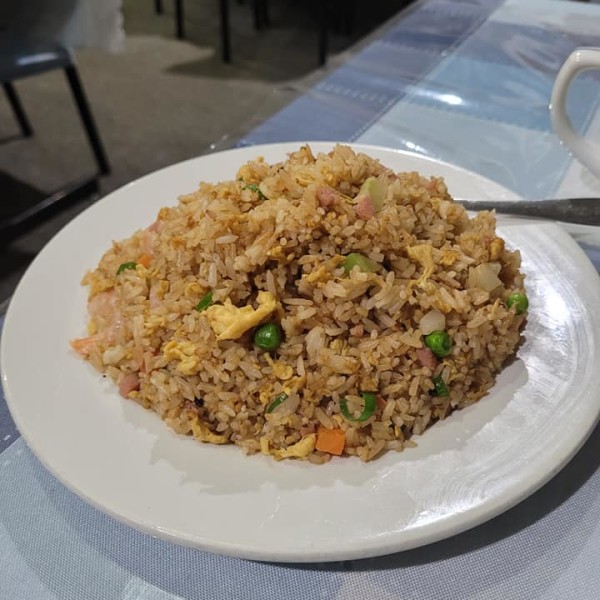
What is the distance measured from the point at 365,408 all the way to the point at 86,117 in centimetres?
319

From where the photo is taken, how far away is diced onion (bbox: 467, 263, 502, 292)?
113cm

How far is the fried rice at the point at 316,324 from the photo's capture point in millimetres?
1021

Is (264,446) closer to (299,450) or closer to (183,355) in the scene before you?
(299,450)

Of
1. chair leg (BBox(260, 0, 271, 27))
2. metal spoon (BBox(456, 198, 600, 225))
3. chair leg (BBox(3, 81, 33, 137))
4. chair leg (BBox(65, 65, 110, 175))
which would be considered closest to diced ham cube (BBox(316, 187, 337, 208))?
metal spoon (BBox(456, 198, 600, 225))

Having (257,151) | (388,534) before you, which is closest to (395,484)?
(388,534)

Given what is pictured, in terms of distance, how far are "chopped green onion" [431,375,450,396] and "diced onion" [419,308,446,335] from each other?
0.07 m

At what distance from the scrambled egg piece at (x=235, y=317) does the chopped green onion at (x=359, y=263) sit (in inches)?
5.3

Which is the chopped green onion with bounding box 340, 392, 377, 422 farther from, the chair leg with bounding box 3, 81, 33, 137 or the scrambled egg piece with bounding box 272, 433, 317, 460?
the chair leg with bounding box 3, 81, 33, 137

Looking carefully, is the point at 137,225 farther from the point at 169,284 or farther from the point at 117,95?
the point at 117,95

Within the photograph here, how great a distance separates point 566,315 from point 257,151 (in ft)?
2.67

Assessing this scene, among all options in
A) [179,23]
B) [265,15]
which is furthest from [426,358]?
[265,15]

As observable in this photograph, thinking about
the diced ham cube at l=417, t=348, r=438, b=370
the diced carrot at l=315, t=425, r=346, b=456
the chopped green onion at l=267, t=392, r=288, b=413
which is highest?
the diced ham cube at l=417, t=348, r=438, b=370

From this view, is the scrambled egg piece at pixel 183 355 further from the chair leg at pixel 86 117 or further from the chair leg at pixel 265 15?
the chair leg at pixel 265 15

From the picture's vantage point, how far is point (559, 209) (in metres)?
1.36
